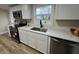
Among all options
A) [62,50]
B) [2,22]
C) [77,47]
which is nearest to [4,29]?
[2,22]

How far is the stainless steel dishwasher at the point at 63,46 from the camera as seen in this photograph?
1180mm

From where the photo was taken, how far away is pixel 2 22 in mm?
4055

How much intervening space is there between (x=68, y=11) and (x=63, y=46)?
0.83m

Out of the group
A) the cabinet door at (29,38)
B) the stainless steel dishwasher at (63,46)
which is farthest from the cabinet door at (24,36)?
the stainless steel dishwasher at (63,46)

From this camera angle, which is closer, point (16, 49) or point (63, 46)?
point (63, 46)

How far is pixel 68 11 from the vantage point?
55.2 inches

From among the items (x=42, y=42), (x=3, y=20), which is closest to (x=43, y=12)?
(x=42, y=42)

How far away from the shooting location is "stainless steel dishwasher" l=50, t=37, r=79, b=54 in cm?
118

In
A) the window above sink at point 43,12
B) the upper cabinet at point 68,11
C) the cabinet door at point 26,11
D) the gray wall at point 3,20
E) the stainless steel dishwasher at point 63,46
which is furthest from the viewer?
the gray wall at point 3,20

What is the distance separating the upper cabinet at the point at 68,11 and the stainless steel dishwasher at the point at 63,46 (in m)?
0.59

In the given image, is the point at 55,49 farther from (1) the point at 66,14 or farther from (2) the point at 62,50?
(1) the point at 66,14

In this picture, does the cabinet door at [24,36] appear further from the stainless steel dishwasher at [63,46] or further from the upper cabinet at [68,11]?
the upper cabinet at [68,11]

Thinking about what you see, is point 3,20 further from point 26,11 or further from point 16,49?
point 16,49
